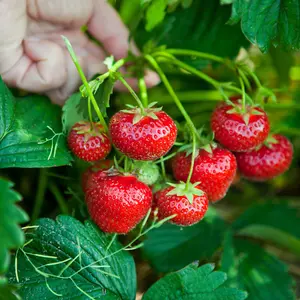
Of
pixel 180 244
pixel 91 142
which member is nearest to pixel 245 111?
pixel 91 142

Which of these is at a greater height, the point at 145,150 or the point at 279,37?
the point at 279,37

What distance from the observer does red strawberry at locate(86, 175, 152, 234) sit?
2.73ft

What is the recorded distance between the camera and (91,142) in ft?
2.85

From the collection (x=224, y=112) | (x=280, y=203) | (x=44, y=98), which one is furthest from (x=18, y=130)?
(x=280, y=203)

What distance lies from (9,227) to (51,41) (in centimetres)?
53

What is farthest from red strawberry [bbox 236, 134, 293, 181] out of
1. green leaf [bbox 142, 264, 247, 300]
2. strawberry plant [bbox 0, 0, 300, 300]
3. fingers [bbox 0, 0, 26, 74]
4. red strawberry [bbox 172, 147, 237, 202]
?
fingers [bbox 0, 0, 26, 74]

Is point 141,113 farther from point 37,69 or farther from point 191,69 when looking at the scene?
point 37,69

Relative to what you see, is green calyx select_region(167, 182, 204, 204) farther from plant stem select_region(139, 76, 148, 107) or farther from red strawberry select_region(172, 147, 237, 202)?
plant stem select_region(139, 76, 148, 107)

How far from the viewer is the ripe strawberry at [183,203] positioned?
0.85m

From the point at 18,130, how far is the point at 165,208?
293 mm

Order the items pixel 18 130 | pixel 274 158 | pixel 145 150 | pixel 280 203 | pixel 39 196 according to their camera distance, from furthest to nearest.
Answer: pixel 280 203 → pixel 39 196 → pixel 274 158 → pixel 18 130 → pixel 145 150

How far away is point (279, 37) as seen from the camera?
3.13 ft

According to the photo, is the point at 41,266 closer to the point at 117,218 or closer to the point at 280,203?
the point at 117,218

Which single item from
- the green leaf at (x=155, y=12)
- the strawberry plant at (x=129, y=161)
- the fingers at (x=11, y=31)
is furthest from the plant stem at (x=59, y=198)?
the green leaf at (x=155, y=12)
